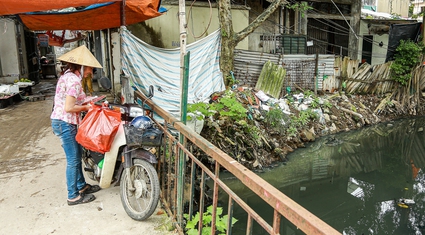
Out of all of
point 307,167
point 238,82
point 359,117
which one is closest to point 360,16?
point 359,117

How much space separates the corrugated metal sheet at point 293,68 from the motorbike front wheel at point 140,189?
23.1 feet

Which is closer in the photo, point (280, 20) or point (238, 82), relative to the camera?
point (238, 82)

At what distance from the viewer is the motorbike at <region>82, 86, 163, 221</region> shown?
304 cm

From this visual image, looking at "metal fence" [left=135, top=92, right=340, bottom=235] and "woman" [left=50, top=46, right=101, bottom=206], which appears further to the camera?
"woman" [left=50, top=46, right=101, bottom=206]

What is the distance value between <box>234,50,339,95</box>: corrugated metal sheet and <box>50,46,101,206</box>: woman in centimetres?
693

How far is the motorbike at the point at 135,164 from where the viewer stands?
3035 millimetres

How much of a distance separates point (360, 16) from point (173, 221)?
49.3 ft

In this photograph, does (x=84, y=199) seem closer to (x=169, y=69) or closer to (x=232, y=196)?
(x=232, y=196)

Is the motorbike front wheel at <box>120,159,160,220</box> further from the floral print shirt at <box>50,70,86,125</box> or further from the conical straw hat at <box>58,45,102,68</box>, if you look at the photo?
the conical straw hat at <box>58,45,102,68</box>

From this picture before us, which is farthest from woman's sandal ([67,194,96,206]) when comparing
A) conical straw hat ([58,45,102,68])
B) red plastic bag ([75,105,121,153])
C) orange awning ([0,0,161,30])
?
orange awning ([0,0,161,30])

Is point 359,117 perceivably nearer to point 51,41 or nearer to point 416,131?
point 416,131

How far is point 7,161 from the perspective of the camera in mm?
4781

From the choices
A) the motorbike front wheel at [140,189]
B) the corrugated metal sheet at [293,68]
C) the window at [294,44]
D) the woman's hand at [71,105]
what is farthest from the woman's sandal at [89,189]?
the window at [294,44]

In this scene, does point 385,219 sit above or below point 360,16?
below
